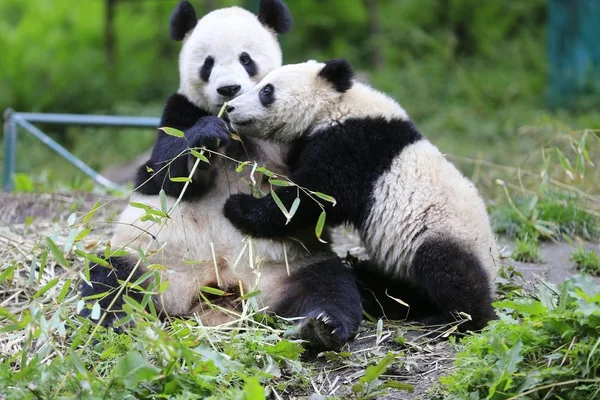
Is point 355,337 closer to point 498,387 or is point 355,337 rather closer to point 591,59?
point 498,387

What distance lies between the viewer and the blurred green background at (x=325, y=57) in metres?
12.7

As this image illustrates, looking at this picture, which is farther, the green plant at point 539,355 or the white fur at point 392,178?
the white fur at point 392,178

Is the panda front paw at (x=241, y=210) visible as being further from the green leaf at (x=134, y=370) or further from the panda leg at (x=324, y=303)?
the green leaf at (x=134, y=370)

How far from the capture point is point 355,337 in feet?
13.0

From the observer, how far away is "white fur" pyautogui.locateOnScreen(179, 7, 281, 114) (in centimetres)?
447

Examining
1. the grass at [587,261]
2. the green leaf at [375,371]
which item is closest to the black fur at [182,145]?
the green leaf at [375,371]

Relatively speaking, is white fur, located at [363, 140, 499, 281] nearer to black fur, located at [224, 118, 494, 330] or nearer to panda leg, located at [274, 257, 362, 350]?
black fur, located at [224, 118, 494, 330]

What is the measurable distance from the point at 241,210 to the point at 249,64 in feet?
3.18

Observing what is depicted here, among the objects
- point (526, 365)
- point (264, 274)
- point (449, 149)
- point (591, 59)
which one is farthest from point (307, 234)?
point (591, 59)

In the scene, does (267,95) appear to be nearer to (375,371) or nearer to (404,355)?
(404,355)

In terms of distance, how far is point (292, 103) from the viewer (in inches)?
173

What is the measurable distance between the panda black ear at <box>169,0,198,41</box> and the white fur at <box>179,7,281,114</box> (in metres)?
0.12

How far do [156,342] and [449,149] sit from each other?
7.71m

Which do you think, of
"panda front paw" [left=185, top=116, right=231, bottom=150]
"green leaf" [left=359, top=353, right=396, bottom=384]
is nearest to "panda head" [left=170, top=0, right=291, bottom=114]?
"panda front paw" [left=185, top=116, right=231, bottom=150]
